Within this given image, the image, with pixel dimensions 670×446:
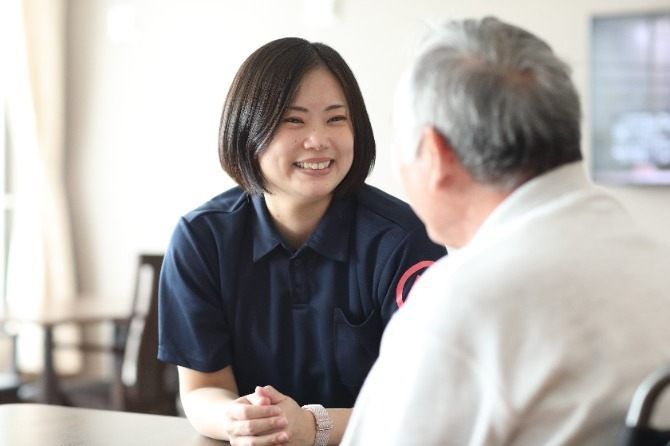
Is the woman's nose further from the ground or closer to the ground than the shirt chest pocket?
further from the ground

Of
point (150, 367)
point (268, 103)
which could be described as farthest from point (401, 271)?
point (150, 367)

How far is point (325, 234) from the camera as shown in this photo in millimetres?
1909

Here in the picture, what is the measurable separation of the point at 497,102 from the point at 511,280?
0.20m

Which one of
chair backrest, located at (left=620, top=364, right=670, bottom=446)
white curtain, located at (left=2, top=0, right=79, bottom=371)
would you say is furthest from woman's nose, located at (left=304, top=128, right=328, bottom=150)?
white curtain, located at (left=2, top=0, right=79, bottom=371)

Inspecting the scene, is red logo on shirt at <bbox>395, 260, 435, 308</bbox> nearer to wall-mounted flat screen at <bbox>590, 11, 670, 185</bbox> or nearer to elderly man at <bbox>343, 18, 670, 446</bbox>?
elderly man at <bbox>343, 18, 670, 446</bbox>

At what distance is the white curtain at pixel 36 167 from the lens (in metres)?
5.72

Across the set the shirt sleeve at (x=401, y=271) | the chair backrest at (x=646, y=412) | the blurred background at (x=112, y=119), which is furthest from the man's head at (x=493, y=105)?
the blurred background at (x=112, y=119)

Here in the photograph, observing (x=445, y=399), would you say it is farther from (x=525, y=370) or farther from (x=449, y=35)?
(x=449, y=35)

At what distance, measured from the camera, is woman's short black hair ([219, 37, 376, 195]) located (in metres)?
1.82

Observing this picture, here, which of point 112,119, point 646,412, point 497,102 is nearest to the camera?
point 646,412

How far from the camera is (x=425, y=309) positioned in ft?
3.36

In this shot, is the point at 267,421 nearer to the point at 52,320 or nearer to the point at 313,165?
the point at 313,165

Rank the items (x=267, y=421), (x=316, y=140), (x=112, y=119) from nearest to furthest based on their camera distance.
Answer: (x=267, y=421) < (x=316, y=140) < (x=112, y=119)

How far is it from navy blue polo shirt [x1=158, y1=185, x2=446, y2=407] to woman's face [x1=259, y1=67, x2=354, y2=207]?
0.10 metres
